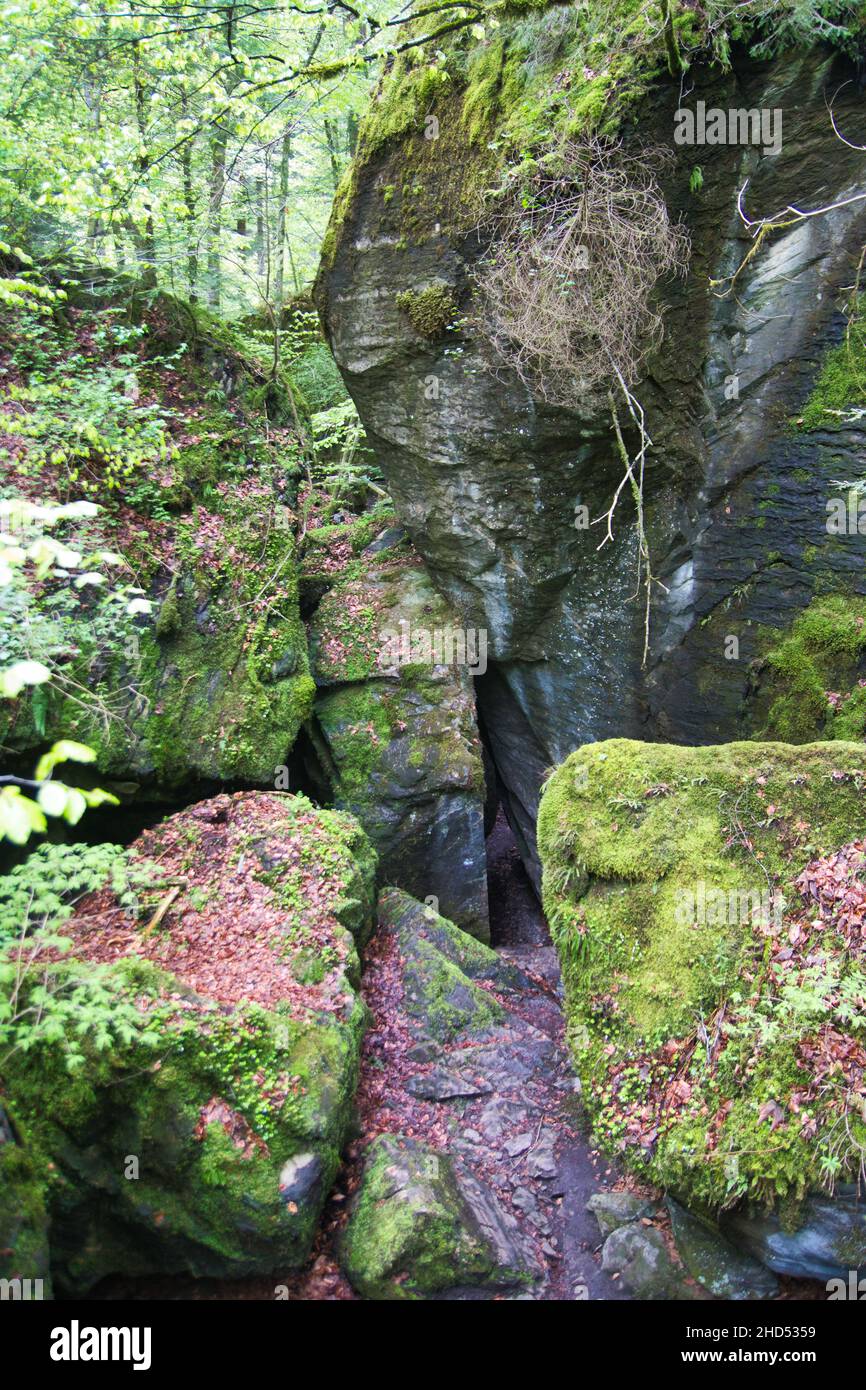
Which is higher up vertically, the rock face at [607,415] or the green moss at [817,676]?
the rock face at [607,415]

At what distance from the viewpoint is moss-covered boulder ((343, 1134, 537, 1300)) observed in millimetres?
4418

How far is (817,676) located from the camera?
7.08m

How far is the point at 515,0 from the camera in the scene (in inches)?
288

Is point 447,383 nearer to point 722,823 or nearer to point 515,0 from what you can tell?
point 515,0

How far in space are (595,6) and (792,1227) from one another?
9505 millimetres

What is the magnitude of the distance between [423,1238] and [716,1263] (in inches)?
66.6

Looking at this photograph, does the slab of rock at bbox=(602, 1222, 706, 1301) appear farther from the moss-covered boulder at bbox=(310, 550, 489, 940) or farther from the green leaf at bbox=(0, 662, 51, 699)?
the moss-covered boulder at bbox=(310, 550, 489, 940)

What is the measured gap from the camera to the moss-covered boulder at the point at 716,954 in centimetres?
A: 388

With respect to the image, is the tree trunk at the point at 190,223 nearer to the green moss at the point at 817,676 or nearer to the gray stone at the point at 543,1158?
the green moss at the point at 817,676

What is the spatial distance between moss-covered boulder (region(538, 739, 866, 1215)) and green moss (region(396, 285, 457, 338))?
5.27m

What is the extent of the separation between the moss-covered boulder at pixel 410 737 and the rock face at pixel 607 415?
0.74 metres

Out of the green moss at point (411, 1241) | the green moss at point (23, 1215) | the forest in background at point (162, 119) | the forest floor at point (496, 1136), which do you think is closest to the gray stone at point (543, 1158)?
the forest floor at point (496, 1136)

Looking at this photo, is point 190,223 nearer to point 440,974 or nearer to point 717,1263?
point 440,974

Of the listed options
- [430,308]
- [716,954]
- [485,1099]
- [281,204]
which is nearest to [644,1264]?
[716,954]
